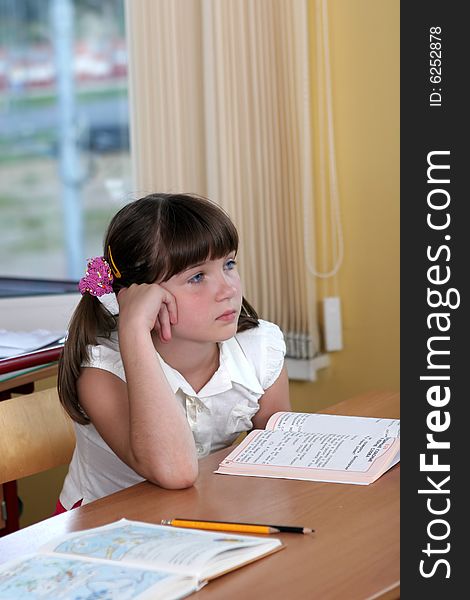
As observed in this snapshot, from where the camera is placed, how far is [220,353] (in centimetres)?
178

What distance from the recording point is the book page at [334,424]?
1603 mm

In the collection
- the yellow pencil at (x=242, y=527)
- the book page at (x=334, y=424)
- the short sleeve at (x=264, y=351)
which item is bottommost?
the book page at (x=334, y=424)

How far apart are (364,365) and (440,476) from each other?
1.74 m

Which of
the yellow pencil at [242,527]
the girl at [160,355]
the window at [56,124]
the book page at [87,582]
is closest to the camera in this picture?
the book page at [87,582]

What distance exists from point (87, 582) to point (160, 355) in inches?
28.5

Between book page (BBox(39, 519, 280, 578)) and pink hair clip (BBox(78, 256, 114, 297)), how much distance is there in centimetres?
56

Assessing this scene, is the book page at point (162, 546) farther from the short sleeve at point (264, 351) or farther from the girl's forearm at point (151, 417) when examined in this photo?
the short sleeve at point (264, 351)

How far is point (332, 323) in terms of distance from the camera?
2840 millimetres

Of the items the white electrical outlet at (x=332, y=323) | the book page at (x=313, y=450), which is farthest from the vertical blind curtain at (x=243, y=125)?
the book page at (x=313, y=450)

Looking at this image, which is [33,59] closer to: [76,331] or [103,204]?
[103,204]

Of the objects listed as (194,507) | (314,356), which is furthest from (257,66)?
(194,507)

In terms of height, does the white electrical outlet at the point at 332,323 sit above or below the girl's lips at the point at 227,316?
below

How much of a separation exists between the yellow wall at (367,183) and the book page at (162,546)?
66.0 inches

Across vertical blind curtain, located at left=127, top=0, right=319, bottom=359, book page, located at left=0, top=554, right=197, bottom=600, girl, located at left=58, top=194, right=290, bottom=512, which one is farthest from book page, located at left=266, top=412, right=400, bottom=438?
vertical blind curtain, located at left=127, top=0, right=319, bottom=359
